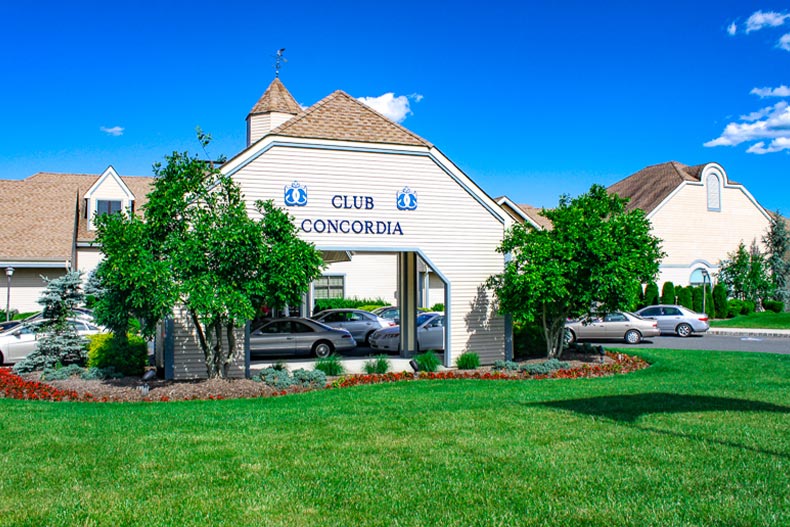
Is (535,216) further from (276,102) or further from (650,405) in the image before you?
(650,405)

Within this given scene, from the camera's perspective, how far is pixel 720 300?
3872 centimetres

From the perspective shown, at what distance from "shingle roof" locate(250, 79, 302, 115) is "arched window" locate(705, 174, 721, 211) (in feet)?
84.4

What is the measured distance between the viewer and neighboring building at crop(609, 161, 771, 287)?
40.3 meters

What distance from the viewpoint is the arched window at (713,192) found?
137 ft

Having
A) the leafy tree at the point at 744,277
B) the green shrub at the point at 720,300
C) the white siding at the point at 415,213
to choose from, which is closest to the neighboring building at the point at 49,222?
the white siding at the point at 415,213

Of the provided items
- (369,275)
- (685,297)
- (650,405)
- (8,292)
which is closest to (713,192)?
(685,297)

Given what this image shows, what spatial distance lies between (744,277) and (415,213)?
99.2 ft

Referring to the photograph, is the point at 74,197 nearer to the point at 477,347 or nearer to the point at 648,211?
the point at 477,347

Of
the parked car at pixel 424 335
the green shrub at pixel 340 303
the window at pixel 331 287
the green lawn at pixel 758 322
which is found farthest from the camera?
the window at pixel 331 287

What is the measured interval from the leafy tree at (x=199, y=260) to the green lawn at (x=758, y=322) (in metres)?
27.0

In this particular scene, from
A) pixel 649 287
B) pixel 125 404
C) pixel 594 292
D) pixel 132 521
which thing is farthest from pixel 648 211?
pixel 132 521

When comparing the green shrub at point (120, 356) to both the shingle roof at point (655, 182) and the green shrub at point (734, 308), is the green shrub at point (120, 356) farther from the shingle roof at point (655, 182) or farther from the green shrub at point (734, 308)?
the green shrub at point (734, 308)

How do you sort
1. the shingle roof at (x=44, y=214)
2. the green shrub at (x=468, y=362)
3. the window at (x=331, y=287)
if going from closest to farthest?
the green shrub at (x=468, y=362)
the shingle roof at (x=44, y=214)
the window at (x=331, y=287)

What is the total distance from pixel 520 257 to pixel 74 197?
80.0ft
